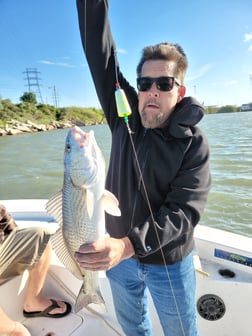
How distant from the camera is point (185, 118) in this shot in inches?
64.4

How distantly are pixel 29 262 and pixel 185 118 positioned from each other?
1694 millimetres

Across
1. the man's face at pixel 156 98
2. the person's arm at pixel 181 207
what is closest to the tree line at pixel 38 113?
the man's face at pixel 156 98

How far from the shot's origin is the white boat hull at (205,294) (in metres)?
2.22

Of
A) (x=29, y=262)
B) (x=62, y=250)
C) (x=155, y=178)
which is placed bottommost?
(x=29, y=262)

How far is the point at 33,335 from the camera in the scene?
7.82ft

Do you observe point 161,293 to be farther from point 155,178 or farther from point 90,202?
point 90,202

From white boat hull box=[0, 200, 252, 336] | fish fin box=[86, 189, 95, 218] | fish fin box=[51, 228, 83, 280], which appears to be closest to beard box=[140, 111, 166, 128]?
fish fin box=[86, 189, 95, 218]

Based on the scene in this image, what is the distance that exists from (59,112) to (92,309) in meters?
52.9

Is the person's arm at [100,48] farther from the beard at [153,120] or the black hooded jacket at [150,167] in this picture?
the beard at [153,120]

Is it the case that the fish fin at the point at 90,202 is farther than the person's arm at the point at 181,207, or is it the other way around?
the person's arm at the point at 181,207

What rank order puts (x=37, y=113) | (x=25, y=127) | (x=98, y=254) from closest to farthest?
(x=98, y=254), (x=25, y=127), (x=37, y=113)

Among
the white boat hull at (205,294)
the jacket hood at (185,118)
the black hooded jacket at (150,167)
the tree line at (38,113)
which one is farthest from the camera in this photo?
the tree line at (38,113)

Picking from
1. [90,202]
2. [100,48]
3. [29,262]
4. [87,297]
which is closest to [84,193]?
[90,202]

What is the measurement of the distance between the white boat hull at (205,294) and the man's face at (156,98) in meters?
1.26
